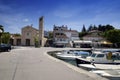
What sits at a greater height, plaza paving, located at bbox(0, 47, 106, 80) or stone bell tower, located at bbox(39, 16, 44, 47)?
stone bell tower, located at bbox(39, 16, 44, 47)

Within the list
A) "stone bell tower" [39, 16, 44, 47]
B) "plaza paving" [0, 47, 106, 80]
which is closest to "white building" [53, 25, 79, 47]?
"stone bell tower" [39, 16, 44, 47]

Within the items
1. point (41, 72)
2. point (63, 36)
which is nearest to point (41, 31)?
point (63, 36)

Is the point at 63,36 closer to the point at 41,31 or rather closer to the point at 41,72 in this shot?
the point at 41,31

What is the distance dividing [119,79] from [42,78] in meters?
7.33

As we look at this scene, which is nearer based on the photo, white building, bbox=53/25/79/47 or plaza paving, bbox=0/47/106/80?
plaza paving, bbox=0/47/106/80

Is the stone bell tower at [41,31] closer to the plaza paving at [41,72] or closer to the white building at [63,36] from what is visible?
the white building at [63,36]

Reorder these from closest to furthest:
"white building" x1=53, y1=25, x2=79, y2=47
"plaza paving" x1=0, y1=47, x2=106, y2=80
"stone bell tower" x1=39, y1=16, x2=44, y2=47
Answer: "plaza paving" x1=0, y1=47, x2=106, y2=80
"stone bell tower" x1=39, y1=16, x2=44, y2=47
"white building" x1=53, y1=25, x2=79, y2=47

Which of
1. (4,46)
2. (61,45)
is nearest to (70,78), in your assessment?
(4,46)

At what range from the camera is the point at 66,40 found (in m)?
103

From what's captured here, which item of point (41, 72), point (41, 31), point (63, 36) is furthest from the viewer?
point (63, 36)

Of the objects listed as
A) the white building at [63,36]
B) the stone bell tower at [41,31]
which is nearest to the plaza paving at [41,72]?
the stone bell tower at [41,31]

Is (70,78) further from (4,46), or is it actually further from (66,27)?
(66,27)

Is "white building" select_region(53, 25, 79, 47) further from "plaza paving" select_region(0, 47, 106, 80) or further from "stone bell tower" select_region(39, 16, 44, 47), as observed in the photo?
"plaza paving" select_region(0, 47, 106, 80)

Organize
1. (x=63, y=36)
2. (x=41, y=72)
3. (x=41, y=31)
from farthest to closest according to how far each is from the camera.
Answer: (x=63, y=36)
(x=41, y=31)
(x=41, y=72)
